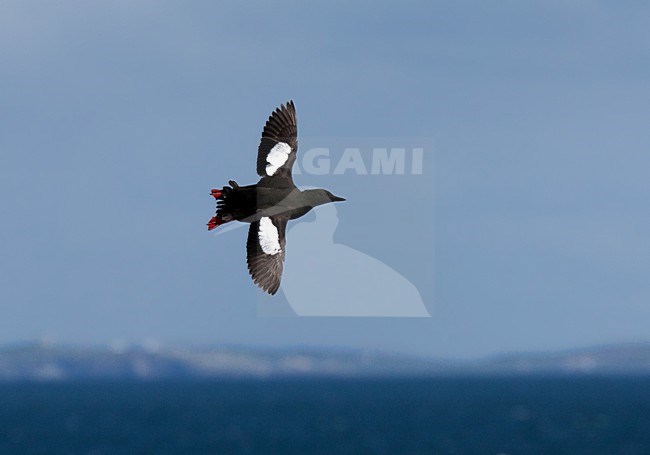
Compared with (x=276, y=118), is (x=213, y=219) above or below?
below

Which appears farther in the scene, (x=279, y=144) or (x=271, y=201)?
(x=279, y=144)

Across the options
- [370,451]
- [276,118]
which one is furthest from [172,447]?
[276,118]

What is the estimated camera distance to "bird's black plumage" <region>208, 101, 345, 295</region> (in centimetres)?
1459

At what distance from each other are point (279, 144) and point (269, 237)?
190cm

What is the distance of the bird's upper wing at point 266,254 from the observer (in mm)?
16742

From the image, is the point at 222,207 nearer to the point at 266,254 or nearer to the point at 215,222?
the point at 215,222

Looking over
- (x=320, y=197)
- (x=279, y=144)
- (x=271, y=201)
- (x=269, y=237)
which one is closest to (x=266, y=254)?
(x=269, y=237)

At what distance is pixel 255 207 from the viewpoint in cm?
1470

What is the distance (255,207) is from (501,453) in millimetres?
169258

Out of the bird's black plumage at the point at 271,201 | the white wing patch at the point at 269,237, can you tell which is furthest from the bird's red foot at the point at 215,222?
the white wing patch at the point at 269,237

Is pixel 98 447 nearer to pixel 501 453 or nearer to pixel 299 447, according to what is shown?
pixel 299 447

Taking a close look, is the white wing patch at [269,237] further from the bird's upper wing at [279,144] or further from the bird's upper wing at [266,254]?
the bird's upper wing at [279,144]

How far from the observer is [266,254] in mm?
17203

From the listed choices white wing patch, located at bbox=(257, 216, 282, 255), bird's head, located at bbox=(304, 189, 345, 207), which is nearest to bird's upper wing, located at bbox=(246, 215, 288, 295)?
white wing patch, located at bbox=(257, 216, 282, 255)
